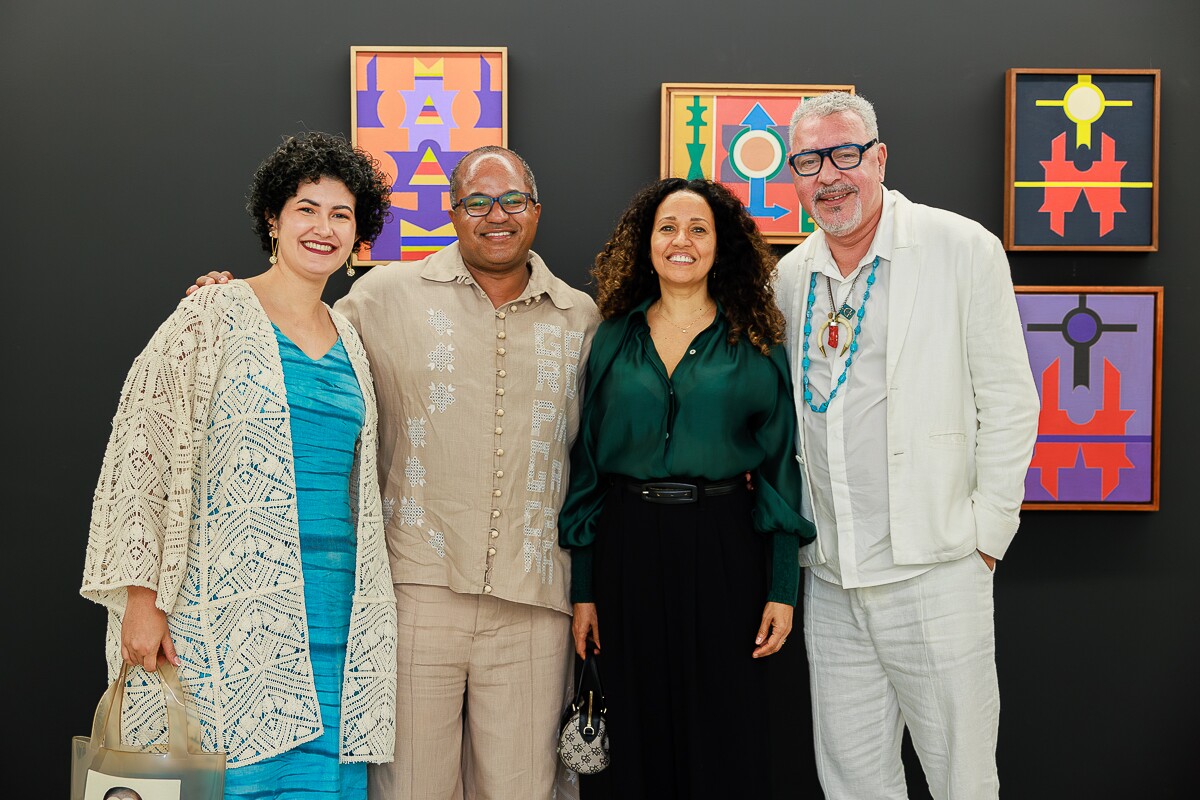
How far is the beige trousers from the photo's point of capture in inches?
92.0

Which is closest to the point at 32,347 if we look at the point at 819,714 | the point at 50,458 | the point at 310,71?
the point at 50,458

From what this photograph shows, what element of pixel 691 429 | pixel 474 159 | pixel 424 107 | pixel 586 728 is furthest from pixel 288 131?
pixel 586 728

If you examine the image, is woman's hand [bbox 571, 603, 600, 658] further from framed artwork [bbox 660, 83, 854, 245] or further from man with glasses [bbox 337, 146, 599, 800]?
framed artwork [bbox 660, 83, 854, 245]

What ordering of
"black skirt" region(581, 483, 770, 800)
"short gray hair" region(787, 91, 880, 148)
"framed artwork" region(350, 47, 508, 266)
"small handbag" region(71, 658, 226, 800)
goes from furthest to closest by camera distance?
"framed artwork" region(350, 47, 508, 266) → "short gray hair" region(787, 91, 880, 148) → "black skirt" region(581, 483, 770, 800) → "small handbag" region(71, 658, 226, 800)

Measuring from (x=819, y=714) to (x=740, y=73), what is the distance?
1.89 metres

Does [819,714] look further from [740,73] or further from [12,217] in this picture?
[12,217]

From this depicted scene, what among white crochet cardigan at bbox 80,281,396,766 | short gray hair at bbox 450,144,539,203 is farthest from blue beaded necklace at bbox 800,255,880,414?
white crochet cardigan at bbox 80,281,396,766

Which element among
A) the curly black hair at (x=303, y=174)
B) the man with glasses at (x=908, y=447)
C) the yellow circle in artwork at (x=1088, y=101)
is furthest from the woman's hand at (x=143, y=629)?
the yellow circle in artwork at (x=1088, y=101)

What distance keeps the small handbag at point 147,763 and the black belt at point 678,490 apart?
3.53 ft

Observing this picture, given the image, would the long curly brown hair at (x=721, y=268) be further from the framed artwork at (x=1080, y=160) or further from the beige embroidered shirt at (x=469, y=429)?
the framed artwork at (x=1080, y=160)

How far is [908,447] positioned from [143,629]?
1733mm

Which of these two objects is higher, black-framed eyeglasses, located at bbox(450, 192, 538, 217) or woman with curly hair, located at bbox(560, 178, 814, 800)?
black-framed eyeglasses, located at bbox(450, 192, 538, 217)

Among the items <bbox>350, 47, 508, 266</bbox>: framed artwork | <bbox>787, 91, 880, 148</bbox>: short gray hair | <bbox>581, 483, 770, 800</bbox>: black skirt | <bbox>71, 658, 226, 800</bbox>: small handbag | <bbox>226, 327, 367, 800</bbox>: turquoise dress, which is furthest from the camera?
<bbox>350, 47, 508, 266</bbox>: framed artwork

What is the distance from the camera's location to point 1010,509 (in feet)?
7.59
